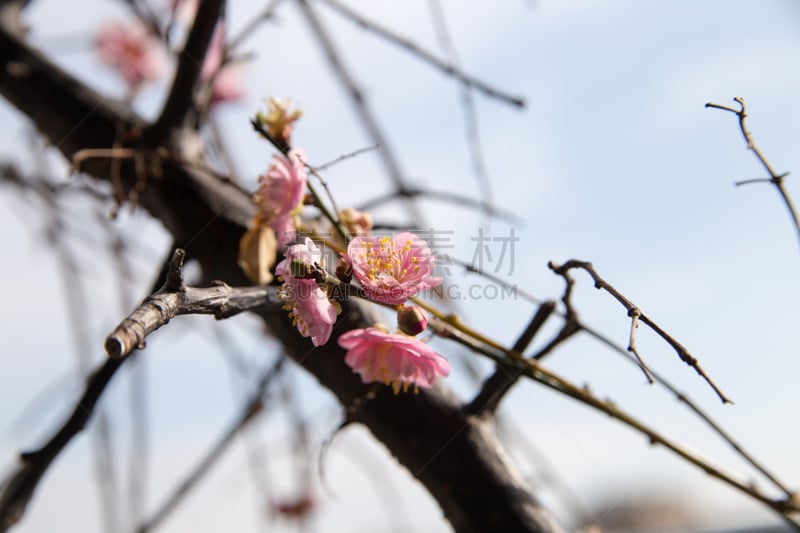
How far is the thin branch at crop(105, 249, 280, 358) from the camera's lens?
36 centimetres

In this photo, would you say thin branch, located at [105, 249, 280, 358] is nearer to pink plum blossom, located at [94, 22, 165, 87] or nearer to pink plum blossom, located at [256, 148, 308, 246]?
pink plum blossom, located at [256, 148, 308, 246]

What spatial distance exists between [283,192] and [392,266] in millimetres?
136

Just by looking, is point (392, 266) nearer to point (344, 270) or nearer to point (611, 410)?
point (344, 270)

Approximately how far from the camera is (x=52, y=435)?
0.68 metres

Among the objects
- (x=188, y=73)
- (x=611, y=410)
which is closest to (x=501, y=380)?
(x=611, y=410)

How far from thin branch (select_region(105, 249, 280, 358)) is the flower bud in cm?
13

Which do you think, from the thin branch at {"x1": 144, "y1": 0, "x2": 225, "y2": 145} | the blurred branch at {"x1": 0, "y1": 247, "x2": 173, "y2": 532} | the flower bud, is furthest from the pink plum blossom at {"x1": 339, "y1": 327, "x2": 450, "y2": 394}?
the thin branch at {"x1": 144, "y1": 0, "x2": 225, "y2": 145}

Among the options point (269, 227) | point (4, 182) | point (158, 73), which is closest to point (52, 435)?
point (269, 227)

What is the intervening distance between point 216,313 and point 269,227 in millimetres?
241

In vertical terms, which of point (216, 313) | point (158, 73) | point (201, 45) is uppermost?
point (158, 73)

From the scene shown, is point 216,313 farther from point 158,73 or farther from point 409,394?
point 158,73

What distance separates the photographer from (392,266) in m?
0.61

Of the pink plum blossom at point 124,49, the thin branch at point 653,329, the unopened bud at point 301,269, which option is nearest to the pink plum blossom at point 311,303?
the unopened bud at point 301,269

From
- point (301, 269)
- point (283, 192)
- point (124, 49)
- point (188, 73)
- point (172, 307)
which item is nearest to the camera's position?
point (172, 307)
